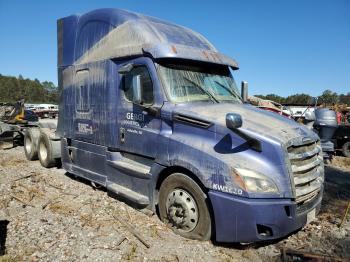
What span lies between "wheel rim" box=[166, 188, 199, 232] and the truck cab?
15 mm

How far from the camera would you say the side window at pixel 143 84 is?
18.3 ft

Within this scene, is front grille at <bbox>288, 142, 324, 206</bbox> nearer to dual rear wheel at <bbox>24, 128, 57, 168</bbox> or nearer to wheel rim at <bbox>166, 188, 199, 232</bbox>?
wheel rim at <bbox>166, 188, 199, 232</bbox>

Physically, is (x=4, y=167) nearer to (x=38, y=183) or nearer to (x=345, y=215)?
(x=38, y=183)

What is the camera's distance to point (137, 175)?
5727mm

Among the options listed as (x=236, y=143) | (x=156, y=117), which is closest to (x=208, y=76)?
(x=156, y=117)

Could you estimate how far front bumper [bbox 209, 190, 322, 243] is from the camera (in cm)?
422

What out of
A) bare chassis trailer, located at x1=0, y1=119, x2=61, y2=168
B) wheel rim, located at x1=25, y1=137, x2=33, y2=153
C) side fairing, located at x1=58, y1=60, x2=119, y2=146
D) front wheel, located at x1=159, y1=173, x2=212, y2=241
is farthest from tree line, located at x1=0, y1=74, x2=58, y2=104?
front wheel, located at x1=159, y1=173, x2=212, y2=241

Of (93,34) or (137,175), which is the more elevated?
(93,34)

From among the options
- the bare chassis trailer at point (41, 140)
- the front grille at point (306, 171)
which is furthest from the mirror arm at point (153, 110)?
the bare chassis trailer at point (41, 140)

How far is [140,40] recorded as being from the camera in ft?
19.1

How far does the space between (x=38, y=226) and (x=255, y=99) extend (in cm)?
1082

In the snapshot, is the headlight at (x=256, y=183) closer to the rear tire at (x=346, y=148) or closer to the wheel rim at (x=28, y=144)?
the wheel rim at (x=28, y=144)

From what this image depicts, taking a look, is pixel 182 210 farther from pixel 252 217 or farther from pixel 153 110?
pixel 153 110

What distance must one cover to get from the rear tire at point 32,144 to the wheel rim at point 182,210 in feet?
22.5
